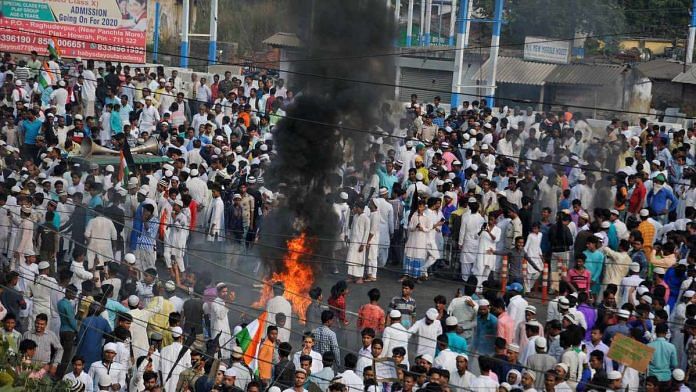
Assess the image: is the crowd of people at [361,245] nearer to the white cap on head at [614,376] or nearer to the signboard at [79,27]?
the white cap on head at [614,376]

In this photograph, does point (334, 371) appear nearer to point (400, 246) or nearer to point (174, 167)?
point (400, 246)

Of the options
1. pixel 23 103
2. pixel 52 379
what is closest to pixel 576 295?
pixel 52 379

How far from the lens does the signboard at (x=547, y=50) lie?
26672 millimetres

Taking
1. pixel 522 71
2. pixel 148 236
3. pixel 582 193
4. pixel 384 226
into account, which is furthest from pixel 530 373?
pixel 522 71

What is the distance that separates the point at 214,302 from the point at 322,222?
3.86 metres

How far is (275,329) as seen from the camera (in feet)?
37.4

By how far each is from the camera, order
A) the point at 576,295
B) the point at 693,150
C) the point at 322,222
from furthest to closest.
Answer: the point at 693,150 → the point at 322,222 → the point at 576,295

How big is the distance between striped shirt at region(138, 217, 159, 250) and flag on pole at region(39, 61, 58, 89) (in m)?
8.33

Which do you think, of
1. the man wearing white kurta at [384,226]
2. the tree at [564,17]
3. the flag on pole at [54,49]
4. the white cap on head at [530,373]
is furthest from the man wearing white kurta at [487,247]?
the tree at [564,17]

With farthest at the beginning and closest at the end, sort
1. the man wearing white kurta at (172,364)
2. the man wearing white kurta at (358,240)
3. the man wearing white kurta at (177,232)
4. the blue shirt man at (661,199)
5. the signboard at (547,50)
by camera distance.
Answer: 1. the signboard at (547,50)
2. the blue shirt man at (661,199)
3. the man wearing white kurta at (358,240)
4. the man wearing white kurta at (177,232)
5. the man wearing white kurta at (172,364)

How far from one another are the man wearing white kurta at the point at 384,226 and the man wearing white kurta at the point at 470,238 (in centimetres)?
113

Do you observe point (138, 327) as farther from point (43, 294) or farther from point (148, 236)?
point (148, 236)

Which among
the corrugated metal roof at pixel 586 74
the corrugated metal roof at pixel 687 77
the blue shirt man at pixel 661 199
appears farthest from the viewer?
the corrugated metal roof at pixel 687 77

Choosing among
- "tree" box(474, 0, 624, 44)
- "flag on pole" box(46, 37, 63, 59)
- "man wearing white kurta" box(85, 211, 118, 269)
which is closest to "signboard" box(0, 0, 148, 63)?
"flag on pole" box(46, 37, 63, 59)
